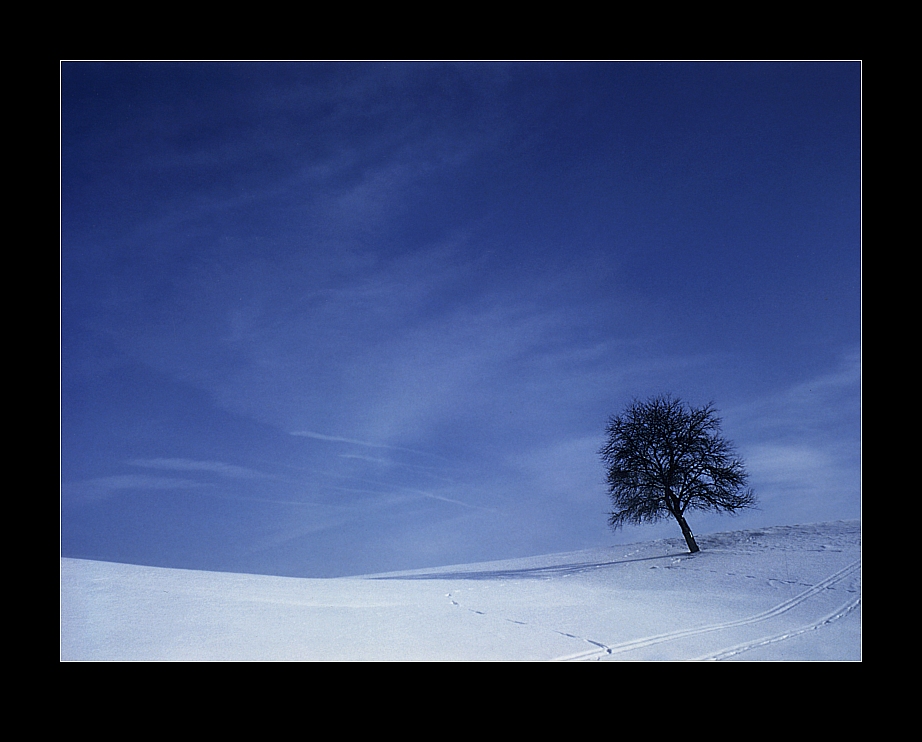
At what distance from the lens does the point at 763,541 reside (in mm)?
24703

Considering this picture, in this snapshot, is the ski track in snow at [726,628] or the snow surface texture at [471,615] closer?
the ski track in snow at [726,628]

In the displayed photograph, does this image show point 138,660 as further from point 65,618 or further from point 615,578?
point 615,578

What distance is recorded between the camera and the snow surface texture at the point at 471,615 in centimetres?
995

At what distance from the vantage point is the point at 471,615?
1262 cm

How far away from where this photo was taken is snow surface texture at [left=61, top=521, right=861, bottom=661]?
9953 mm

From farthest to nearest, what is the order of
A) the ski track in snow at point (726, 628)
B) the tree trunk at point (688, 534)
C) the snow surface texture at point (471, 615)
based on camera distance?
the tree trunk at point (688, 534)
the snow surface texture at point (471, 615)
the ski track in snow at point (726, 628)

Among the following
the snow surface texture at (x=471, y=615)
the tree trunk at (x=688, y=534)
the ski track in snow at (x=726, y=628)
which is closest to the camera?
the ski track in snow at (x=726, y=628)

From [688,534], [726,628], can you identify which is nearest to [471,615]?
[726,628]

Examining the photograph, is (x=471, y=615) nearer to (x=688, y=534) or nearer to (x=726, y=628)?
(x=726, y=628)

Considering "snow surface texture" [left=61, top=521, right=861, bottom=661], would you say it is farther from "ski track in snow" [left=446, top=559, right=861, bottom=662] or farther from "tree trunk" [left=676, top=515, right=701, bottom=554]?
"tree trunk" [left=676, top=515, right=701, bottom=554]

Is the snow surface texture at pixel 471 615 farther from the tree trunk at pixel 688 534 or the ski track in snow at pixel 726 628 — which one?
the tree trunk at pixel 688 534

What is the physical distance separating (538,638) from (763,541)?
56.9 ft

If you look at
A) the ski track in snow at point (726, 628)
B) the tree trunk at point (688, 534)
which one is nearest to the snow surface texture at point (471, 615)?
the ski track in snow at point (726, 628)

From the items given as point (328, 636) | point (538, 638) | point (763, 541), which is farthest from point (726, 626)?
point (763, 541)
